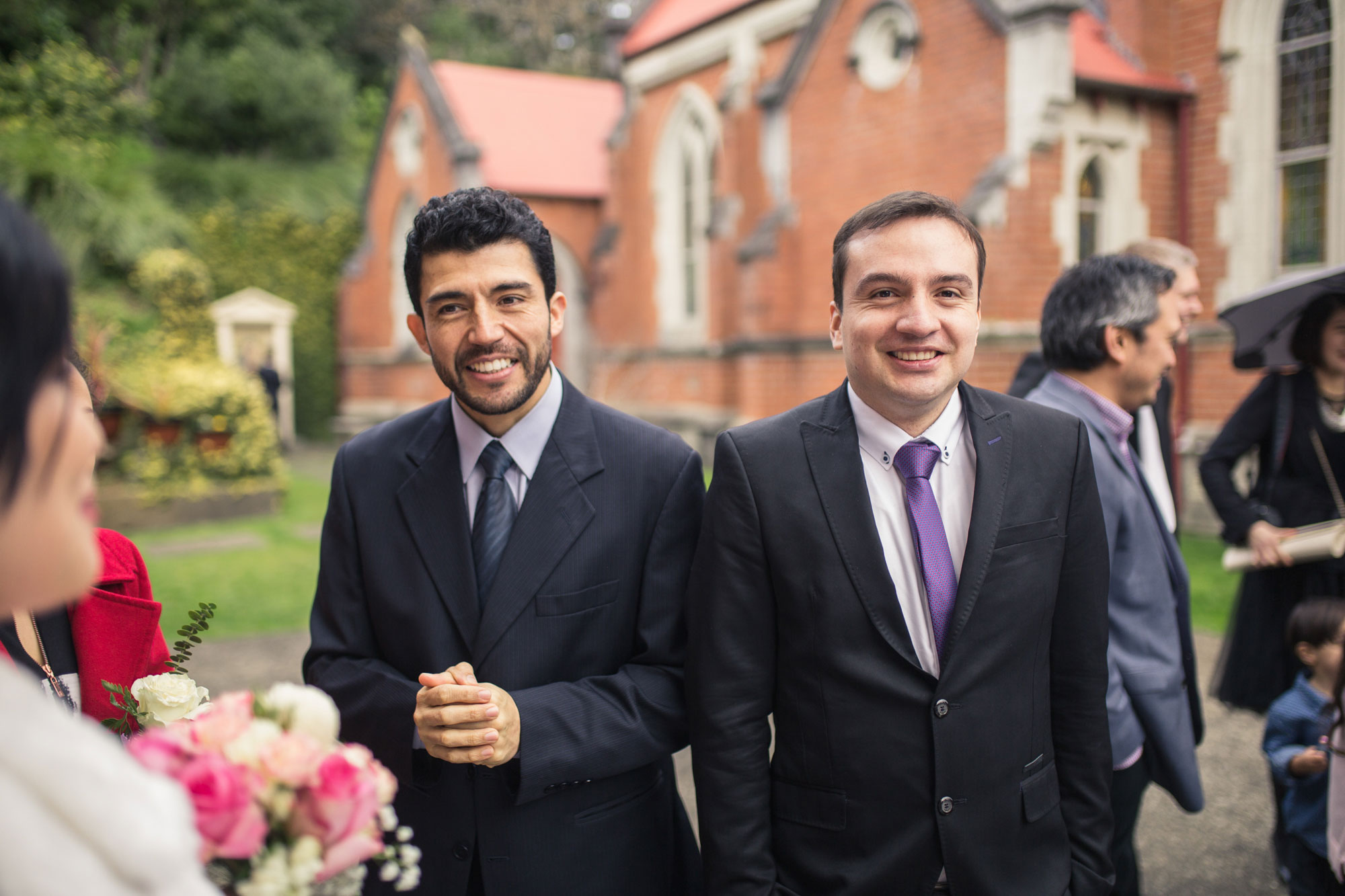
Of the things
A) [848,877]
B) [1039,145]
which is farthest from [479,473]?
[1039,145]

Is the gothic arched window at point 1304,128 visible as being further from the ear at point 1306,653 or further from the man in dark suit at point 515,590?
the man in dark suit at point 515,590

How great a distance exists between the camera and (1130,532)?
2713 mm

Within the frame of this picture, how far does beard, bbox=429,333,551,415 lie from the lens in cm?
211

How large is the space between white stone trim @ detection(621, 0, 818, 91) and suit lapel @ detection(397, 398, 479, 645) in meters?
14.2

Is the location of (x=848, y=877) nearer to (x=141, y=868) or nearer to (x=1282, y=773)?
(x=141, y=868)

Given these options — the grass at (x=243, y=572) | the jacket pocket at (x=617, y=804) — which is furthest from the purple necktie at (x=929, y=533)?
the grass at (x=243, y=572)

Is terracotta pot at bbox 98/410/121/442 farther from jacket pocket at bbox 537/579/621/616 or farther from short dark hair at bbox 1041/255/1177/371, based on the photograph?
short dark hair at bbox 1041/255/1177/371

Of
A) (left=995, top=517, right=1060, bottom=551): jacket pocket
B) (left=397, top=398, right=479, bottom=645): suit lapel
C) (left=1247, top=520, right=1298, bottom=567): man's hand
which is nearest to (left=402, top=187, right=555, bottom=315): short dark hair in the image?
(left=397, top=398, right=479, bottom=645): suit lapel

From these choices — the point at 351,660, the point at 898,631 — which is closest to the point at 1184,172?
the point at 898,631

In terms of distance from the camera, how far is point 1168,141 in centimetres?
1150

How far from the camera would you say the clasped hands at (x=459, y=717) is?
5.65 feet

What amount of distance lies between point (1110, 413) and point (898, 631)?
1.45 metres

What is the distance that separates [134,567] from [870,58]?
12997 millimetres

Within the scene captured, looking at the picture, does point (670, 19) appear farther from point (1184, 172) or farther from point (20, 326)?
point (20, 326)
